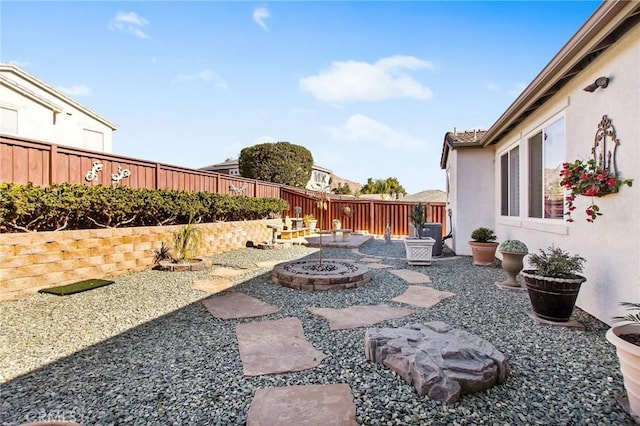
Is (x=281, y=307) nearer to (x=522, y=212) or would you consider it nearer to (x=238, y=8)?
(x=522, y=212)

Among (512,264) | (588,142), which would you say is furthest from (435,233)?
(588,142)

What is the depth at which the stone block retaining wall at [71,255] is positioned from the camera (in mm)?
4160

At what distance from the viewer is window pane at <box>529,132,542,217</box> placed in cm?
516

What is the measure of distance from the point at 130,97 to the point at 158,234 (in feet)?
20.9

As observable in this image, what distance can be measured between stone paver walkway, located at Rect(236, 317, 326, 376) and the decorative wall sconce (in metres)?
3.79

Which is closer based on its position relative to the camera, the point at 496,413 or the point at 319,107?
the point at 496,413

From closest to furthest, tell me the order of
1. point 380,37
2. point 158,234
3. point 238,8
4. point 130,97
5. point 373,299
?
1. point 373,299
2. point 158,234
3. point 238,8
4. point 380,37
5. point 130,97

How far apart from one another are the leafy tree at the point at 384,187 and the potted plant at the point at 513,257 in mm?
19327

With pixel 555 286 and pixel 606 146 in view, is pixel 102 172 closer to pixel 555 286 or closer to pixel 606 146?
pixel 555 286

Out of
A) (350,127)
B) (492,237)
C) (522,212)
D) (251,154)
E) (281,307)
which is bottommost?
(281,307)

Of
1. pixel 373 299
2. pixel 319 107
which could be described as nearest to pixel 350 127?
pixel 319 107

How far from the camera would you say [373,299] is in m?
4.20

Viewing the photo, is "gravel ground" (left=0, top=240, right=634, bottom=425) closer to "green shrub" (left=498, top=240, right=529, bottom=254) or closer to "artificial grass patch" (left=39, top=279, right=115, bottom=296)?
"artificial grass patch" (left=39, top=279, right=115, bottom=296)

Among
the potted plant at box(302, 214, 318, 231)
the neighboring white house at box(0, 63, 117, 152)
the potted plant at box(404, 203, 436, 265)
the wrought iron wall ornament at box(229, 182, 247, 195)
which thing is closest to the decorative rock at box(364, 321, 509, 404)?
the potted plant at box(404, 203, 436, 265)
